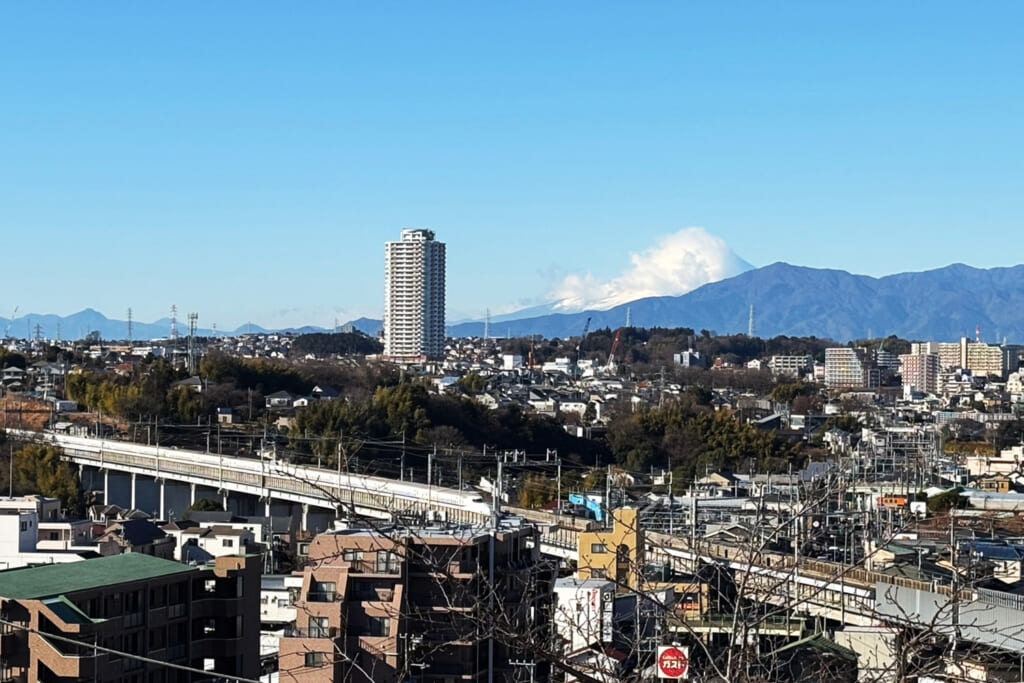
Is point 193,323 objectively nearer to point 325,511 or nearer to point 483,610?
point 325,511

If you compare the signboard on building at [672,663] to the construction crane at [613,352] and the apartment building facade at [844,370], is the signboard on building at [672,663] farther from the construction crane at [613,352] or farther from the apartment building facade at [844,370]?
the apartment building facade at [844,370]

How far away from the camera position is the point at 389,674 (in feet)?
25.6

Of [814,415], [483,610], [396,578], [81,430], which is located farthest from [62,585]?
[814,415]

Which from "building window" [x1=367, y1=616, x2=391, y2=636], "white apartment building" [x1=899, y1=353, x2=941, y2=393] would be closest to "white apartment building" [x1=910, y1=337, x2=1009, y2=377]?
"white apartment building" [x1=899, y1=353, x2=941, y2=393]

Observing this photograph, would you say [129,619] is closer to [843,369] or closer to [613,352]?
[843,369]

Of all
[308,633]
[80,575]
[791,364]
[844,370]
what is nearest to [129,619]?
[80,575]

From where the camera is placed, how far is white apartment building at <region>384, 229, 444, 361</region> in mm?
68750

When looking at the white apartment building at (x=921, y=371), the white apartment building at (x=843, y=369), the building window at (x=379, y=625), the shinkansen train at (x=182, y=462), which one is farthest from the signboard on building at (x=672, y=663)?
the white apartment building at (x=843, y=369)

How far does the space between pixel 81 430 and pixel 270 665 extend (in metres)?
18.3

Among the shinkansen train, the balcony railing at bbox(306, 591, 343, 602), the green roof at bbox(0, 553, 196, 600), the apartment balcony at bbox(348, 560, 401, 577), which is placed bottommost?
the shinkansen train

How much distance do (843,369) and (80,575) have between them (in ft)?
187

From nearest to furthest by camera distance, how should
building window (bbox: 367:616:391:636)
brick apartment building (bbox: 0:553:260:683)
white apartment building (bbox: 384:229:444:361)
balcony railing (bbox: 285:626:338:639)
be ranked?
1. brick apartment building (bbox: 0:553:260:683)
2. balcony railing (bbox: 285:626:338:639)
3. building window (bbox: 367:616:391:636)
4. white apartment building (bbox: 384:229:444:361)

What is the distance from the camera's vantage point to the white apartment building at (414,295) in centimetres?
6875

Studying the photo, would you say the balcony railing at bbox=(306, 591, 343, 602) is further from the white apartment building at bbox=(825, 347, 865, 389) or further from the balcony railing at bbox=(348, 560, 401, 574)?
the white apartment building at bbox=(825, 347, 865, 389)
